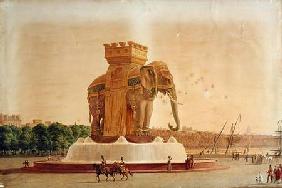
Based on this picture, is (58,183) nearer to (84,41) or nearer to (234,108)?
(84,41)

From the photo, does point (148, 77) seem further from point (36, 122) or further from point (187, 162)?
point (36, 122)

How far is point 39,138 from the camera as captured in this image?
8836 mm

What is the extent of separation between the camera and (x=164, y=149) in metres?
8.88

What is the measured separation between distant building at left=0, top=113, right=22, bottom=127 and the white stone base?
0.82 meters

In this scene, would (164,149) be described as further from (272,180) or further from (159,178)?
(272,180)

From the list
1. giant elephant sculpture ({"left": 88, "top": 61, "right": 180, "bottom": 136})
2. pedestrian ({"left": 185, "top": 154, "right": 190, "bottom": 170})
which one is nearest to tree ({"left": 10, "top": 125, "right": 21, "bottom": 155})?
giant elephant sculpture ({"left": 88, "top": 61, "right": 180, "bottom": 136})

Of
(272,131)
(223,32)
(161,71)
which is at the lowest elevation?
(272,131)

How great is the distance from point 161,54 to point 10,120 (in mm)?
2329

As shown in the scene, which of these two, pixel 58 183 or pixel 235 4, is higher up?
pixel 235 4

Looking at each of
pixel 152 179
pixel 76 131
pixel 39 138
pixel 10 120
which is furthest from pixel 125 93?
pixel 10 120

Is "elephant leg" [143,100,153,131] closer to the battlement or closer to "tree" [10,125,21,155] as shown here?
the battlement

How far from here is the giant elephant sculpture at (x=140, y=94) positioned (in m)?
8.85

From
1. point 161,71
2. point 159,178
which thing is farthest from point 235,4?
point 159,178

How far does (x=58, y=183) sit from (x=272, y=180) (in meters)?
3.06
